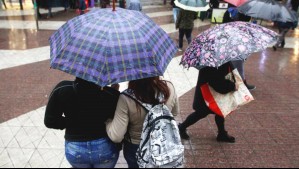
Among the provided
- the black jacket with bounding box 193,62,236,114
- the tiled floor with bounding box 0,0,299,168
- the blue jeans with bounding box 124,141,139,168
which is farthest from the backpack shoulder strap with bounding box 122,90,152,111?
the tiled floor with bounding box 0,0,299,168

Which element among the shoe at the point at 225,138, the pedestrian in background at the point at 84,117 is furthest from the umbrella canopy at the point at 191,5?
the pedestrian in background at the point at 84,117

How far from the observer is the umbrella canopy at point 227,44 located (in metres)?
3.51

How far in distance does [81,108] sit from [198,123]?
10.4ft

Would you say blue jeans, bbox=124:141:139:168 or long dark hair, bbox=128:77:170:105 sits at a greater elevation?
long dark hair, bbox=128:77:170:105

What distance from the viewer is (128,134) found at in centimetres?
264

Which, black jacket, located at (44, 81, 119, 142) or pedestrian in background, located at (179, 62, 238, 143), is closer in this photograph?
black jacket, located at (44, 81, 119, 142)

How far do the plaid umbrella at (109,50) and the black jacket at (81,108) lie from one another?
0.54 ft

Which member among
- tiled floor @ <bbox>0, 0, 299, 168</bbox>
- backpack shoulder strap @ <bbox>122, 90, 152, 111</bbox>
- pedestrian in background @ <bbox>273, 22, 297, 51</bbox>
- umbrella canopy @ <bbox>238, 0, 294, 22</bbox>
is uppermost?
umbrella canopy @ <bbox>238, 0, 294, 22</bbox>

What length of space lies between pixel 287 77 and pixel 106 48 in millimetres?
6333

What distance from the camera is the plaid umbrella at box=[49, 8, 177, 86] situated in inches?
91.3

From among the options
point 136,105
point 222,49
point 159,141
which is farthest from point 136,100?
point 222,49

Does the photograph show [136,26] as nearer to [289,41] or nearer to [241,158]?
[241,158]

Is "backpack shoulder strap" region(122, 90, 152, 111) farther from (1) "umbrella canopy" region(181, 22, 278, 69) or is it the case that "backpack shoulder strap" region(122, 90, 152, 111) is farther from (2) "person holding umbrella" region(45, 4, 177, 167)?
(1) "umbrella canopy" region(181, 22, 278, 69)

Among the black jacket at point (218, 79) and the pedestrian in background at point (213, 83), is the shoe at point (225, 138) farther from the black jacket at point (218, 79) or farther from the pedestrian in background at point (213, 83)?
the black jacket at point (218, 79)
